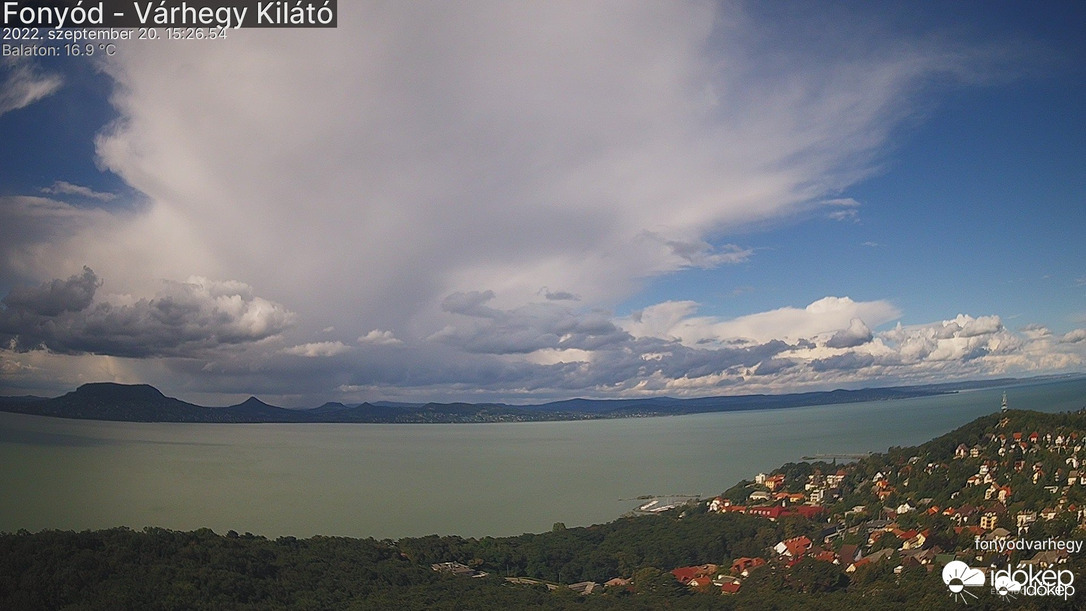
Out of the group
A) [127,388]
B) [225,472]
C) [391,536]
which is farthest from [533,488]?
[127,388]

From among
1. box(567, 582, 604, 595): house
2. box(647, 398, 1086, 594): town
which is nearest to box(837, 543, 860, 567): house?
box(647, 398, 1086, 594): town

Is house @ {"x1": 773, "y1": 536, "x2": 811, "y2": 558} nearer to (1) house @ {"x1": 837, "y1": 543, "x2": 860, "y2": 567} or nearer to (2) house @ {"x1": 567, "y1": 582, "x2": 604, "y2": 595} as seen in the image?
(1) house @ {"x1": 837, "y1": 543, "x2": 860, "y2": 567}

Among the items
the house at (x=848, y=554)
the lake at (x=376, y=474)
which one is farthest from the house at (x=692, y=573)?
the lake at (x=376, y=474)

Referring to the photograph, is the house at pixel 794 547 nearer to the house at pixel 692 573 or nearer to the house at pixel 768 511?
the house at pixel 692 573

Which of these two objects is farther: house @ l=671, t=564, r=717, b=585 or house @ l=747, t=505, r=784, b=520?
house @ l=747, t=505, r=784, b=520

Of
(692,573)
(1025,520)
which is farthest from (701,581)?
(1025,520)

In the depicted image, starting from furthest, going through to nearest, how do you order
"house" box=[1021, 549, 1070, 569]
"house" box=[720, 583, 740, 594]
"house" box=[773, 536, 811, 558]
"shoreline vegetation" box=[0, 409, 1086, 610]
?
"house" box=[773, 536, 811, 558] → "house" box=[720, 583, 740, 594] → "shoreline vegetation" box=[0, 409, 1086, 610] → "house" box=[1021, 549, 1070, 569]
